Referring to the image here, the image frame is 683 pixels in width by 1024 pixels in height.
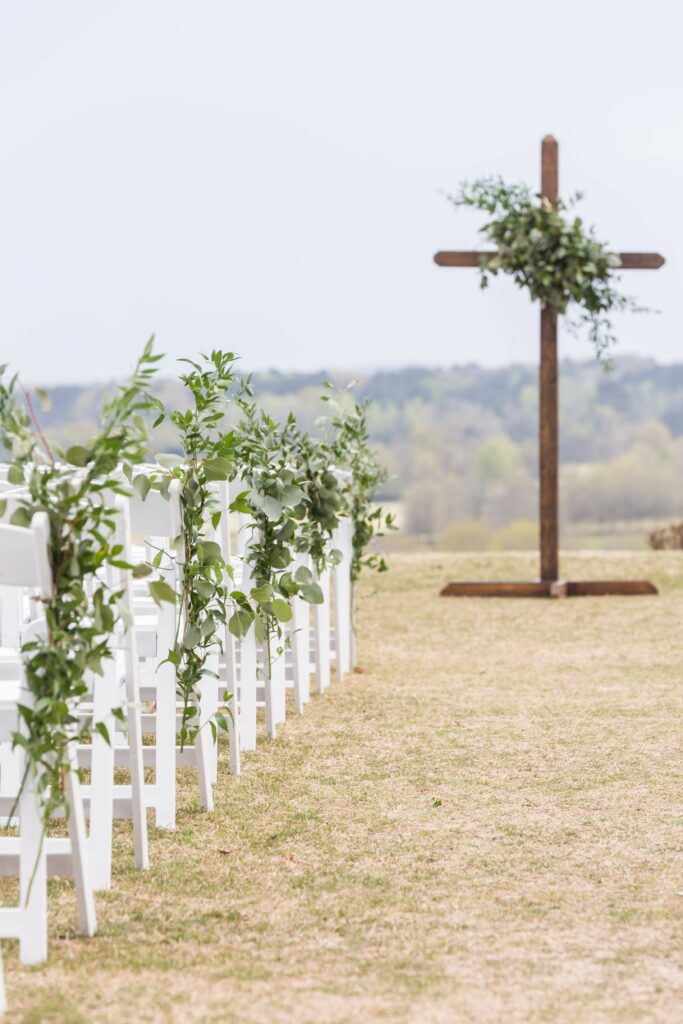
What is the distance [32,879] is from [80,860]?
0.15 meters

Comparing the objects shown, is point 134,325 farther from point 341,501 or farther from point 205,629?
point 205,629

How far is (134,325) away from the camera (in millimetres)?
11719

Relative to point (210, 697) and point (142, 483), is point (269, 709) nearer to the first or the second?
point (210, 697)

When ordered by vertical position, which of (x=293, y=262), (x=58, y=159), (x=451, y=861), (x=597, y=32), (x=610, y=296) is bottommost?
(x=451, y=861)

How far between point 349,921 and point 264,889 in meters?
0.25

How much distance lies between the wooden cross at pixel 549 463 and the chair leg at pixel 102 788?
16.5 ft

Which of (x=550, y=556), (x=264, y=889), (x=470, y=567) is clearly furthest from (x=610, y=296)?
(x=264, y=889)

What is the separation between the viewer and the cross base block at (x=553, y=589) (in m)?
7.10

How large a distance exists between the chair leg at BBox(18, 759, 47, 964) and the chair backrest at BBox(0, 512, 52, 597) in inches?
12.0

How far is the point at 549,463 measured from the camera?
7.13 m

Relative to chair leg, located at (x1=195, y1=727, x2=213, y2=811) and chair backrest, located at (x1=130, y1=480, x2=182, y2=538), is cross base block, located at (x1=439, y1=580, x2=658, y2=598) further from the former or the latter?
chair backrest, located at (x1=130, y1=480, x2=182, y2=538)

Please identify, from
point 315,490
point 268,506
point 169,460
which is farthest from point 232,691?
point 315,490

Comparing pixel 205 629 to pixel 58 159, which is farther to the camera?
pixel 58 159

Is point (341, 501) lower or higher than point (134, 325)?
lower
